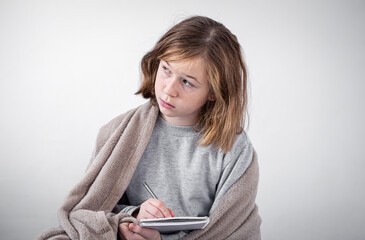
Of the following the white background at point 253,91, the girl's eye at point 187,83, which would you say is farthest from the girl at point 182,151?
the white background at point 253,91

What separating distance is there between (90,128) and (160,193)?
1.01m

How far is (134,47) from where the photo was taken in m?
2.42

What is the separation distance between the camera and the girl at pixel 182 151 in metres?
1.34

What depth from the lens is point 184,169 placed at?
4.88ft

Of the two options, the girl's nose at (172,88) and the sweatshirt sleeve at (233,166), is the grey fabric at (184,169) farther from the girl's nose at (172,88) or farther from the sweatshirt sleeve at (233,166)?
the girl's nose at (172,88)

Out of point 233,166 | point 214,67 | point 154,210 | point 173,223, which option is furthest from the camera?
point 233,166

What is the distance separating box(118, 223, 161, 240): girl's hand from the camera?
49.9 inches

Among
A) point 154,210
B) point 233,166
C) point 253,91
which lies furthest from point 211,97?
point 253,91

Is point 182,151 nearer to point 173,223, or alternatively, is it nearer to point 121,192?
point 121,192

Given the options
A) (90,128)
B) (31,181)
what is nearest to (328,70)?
(90,128)

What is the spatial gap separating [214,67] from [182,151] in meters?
0.33

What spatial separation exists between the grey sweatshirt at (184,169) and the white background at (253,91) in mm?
734

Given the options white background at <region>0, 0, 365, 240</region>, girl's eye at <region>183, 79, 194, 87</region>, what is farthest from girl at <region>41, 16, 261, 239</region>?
white background at <region>0, 0, 365, 240</region>

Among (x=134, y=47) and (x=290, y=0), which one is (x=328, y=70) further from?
(x=134, y=47)
